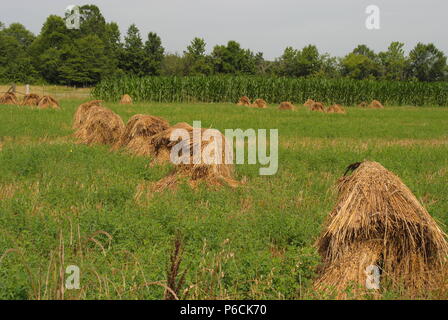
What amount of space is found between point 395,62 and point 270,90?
50.2 m

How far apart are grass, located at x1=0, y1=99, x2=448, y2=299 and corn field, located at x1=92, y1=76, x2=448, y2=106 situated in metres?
24.3

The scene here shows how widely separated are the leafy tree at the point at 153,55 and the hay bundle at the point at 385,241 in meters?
70.7

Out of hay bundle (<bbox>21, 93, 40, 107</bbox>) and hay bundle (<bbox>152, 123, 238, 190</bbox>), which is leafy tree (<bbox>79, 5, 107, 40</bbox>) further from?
hay bundle (<bbox>152, 123, 238, 190</bbox>)

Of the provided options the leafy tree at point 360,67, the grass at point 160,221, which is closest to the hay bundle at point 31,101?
the grass at point 160,221

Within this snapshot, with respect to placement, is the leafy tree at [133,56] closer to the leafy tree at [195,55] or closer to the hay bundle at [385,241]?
the leafy tree at [195,55]

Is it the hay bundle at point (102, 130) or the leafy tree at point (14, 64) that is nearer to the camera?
the hay bundle at point (102, 130)

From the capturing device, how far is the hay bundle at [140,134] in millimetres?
10469

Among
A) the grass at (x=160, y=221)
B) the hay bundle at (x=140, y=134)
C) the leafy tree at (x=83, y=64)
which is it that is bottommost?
the grass at (x=160, y=221)

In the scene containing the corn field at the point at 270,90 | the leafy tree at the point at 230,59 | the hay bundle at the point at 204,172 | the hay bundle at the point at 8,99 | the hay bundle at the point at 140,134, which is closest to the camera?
the hay bundle at the point at 204,172

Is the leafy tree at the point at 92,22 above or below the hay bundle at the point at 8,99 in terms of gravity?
above

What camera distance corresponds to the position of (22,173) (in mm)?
8148

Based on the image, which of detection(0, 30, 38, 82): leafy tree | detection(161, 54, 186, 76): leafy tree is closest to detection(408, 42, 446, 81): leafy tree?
detection(161, 54, 186, 76): leafy tree

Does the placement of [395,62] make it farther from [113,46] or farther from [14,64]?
[14,64]

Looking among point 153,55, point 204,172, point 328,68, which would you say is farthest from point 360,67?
point 204,172
